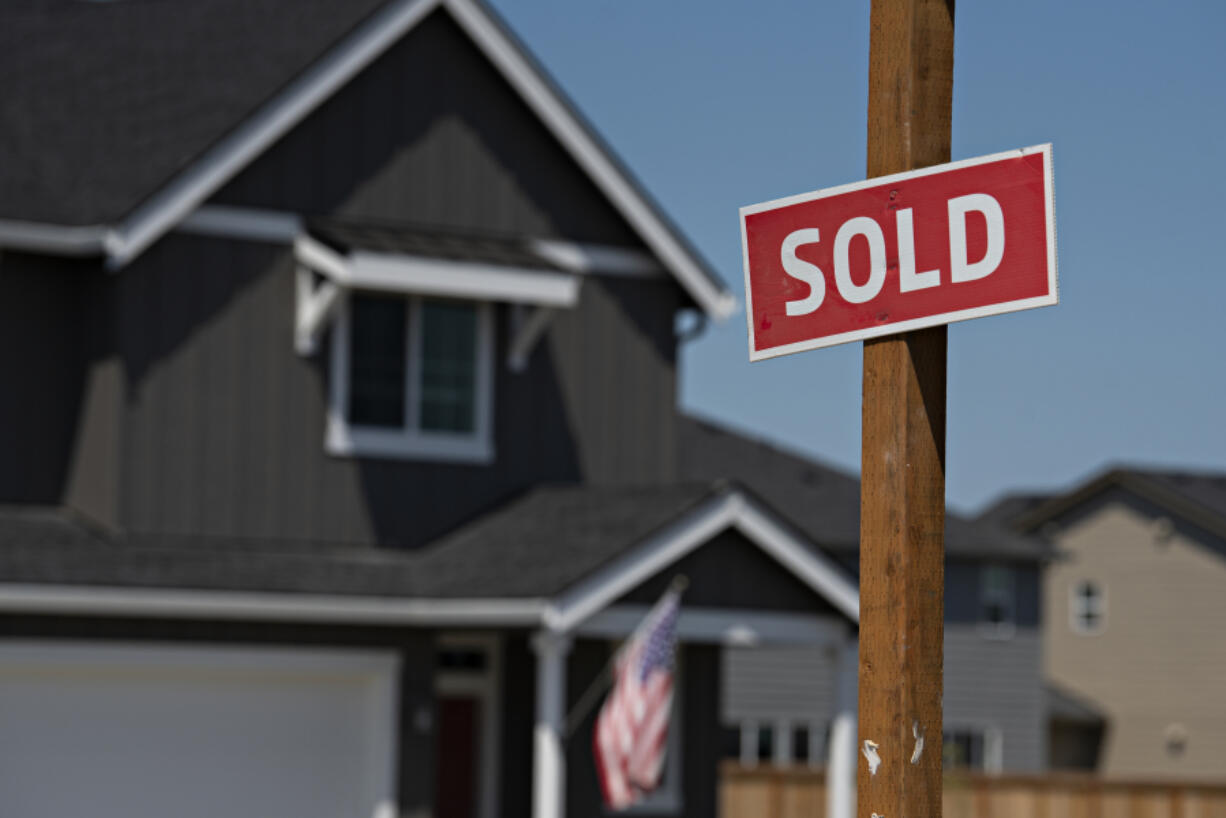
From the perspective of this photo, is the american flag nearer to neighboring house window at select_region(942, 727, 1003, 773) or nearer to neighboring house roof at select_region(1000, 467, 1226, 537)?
neighboring house window at select_region(942, 727, 1003, 773)

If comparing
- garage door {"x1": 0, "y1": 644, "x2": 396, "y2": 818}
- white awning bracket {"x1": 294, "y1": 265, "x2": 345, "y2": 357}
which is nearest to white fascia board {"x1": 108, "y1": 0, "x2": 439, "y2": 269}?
white awning bracket {"x1": 294, "y1": 265, "x2": 345, "y2": 357}

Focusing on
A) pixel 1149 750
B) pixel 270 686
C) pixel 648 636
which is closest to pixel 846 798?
pixel 648 636

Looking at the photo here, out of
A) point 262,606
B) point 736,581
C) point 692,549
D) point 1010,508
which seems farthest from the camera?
point 1010,508

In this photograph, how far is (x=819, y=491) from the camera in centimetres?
4091

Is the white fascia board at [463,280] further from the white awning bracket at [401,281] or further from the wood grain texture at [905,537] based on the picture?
the wood grain texture at [905,537]

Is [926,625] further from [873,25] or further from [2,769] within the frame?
[2,769]

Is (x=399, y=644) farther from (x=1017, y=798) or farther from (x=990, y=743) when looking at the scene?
(x=990, y=743)

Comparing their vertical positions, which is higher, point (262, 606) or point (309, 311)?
point (309, 311)

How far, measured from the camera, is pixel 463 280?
19.1 meters

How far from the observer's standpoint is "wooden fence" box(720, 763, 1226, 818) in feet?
92.8

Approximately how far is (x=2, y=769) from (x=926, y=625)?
1292cm

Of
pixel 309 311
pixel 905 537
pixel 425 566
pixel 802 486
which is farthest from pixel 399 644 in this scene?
pixel 802 486

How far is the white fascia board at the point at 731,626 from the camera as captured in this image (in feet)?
57.4

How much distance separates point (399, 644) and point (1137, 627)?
30407 millimetres
